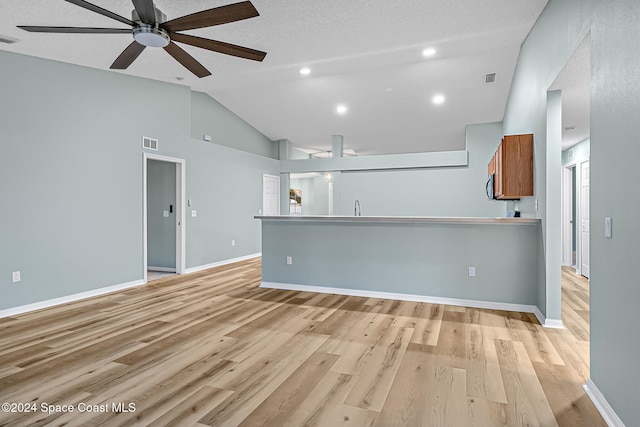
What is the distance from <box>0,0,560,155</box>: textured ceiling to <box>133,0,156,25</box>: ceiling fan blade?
0.68m

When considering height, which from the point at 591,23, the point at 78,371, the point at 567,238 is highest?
the point at 591,23

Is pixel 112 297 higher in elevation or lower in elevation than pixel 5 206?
lower

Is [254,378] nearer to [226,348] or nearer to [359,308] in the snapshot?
[226,348]

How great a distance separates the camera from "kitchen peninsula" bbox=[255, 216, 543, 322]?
374 cm

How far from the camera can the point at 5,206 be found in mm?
3582

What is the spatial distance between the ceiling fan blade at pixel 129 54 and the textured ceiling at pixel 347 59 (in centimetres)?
37

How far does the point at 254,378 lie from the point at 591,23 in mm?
2994

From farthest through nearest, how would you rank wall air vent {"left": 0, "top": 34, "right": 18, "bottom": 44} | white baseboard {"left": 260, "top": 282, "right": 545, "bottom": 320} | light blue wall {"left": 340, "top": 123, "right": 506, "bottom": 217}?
light blue wall {"left": 340, "top": 123, "right": 506, "bottom": 217}, white baseboard {"left": 260, "top": 282, "right": 545, "bottom": 320}, wall air vent {"left": 0, "top": 34, "right": 18, "bottom": 44}

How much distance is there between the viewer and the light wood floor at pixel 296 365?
6.08 feet

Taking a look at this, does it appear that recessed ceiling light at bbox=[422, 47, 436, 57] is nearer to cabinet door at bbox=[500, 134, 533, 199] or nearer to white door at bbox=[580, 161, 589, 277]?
cabinet door at bbox=[500, 134, 533, 199]

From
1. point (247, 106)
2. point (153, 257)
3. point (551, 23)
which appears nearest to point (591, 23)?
point (551, 23)

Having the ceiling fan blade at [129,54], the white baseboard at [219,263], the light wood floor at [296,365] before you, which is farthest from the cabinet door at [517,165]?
the white baseboard at [219,263]

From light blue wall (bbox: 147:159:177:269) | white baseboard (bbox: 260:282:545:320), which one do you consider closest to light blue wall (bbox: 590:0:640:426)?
white baseboard (bbox: 260:282:545:320)

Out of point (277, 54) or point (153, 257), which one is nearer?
point (277, 54)
